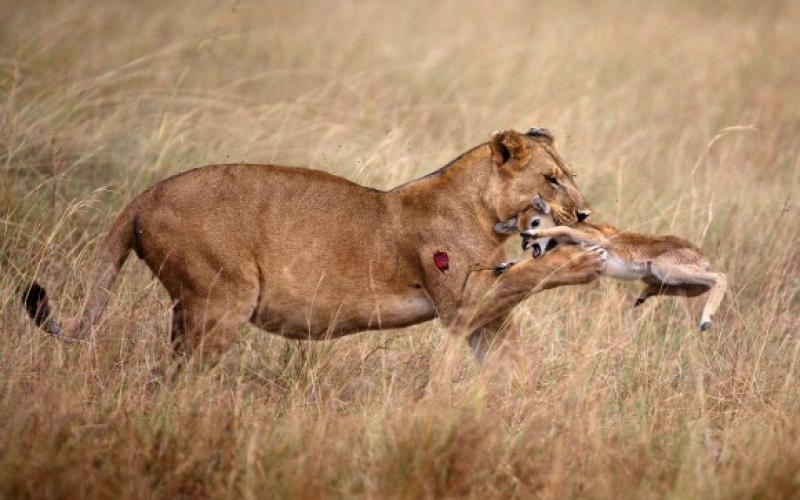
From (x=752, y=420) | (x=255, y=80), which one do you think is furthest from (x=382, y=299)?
(x=255, y=80)

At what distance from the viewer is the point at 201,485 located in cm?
500

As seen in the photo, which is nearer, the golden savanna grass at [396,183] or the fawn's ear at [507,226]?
the golden savanna grass at [396,183]

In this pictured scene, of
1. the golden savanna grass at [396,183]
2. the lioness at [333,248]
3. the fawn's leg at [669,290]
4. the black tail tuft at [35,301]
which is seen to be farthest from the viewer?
the fawn's leg at [669,290]

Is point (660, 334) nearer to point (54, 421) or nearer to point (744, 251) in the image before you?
point (744, 251)

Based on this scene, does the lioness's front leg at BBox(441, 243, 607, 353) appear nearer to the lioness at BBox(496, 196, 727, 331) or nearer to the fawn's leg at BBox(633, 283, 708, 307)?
the lioness at BBox(496, 196, 727, 331)

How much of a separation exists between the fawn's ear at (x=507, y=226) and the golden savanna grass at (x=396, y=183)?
674mm

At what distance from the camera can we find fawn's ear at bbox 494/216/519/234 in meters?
6.46

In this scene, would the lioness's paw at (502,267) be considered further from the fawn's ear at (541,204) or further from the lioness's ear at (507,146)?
the lioness's ear at (507,146)

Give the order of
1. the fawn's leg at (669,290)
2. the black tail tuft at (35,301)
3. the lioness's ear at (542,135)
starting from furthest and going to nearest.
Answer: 1. the lioness's ear at (542,135)
2. the fawn's leg at (669,290)
3. the black tail tuft at (35,301)

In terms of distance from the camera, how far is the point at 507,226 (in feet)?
21.2

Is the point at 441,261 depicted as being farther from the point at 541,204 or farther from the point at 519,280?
the point at 541,204

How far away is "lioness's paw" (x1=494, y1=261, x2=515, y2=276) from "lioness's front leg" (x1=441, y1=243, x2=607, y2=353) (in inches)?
0.8

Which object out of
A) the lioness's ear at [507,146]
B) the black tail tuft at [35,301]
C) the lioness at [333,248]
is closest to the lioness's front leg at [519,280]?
the lioness at [333,248]

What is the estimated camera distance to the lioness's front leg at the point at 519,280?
628 centimetres
